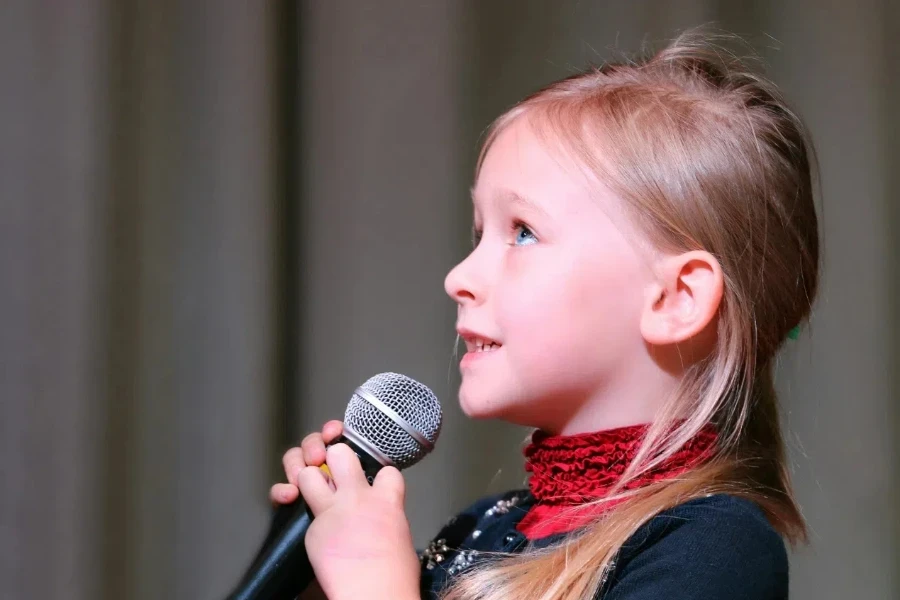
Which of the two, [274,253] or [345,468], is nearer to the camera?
[345,468]

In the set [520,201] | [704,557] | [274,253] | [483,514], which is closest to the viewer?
[704,557]

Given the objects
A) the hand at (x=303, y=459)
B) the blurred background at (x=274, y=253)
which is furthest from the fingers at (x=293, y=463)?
the blurred background at (x=274, y=253)

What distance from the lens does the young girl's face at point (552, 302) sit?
728 mm

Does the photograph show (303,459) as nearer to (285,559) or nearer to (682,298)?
(285,559)

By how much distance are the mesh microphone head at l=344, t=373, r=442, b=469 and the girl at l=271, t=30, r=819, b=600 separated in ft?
0.06

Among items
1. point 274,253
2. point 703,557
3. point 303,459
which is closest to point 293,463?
point 303,459

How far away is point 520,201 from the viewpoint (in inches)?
29.6

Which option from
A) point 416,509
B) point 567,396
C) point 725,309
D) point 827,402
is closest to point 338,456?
point 567,396

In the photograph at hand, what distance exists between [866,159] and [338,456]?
0.90m

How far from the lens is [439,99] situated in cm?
127

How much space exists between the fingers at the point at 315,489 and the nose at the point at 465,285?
7.4 inches

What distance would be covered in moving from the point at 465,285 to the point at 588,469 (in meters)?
0.18

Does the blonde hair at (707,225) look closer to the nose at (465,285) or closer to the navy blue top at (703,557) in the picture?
the navy blue top at (703,557)

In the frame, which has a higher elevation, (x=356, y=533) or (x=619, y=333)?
(x=619, y=333)
